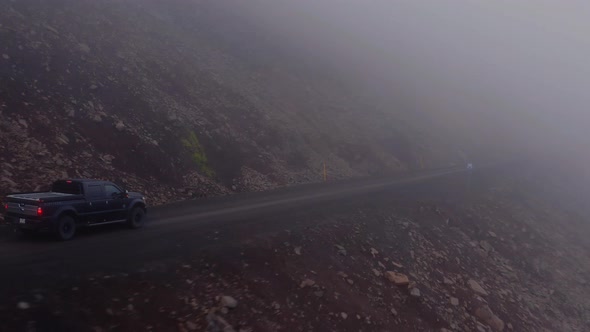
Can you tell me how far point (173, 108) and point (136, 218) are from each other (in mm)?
12206

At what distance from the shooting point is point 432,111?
2211 inches

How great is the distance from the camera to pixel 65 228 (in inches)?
484

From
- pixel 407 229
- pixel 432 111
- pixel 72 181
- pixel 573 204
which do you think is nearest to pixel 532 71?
pixel 432 111

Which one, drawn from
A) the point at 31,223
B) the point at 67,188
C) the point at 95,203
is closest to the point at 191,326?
the point at 31,223

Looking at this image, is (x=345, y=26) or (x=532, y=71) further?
(x=532, y=71)

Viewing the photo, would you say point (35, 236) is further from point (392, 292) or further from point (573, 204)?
point (573, 204)

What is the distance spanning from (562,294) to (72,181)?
57.1 feet

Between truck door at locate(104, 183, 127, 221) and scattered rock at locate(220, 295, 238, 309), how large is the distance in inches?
225

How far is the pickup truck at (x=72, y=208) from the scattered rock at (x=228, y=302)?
503 cm

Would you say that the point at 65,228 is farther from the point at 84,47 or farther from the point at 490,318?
the point at 84,47

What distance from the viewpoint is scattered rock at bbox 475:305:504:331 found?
13.4 m

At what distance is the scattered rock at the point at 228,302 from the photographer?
952 cm

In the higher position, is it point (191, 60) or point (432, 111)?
point (191, 60)

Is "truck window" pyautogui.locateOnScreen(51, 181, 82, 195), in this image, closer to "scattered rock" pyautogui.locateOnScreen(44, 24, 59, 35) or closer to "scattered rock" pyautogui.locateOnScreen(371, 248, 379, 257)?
"scattered rock" pyautogui.locateOnScreen(371, 248, 379, 257)
